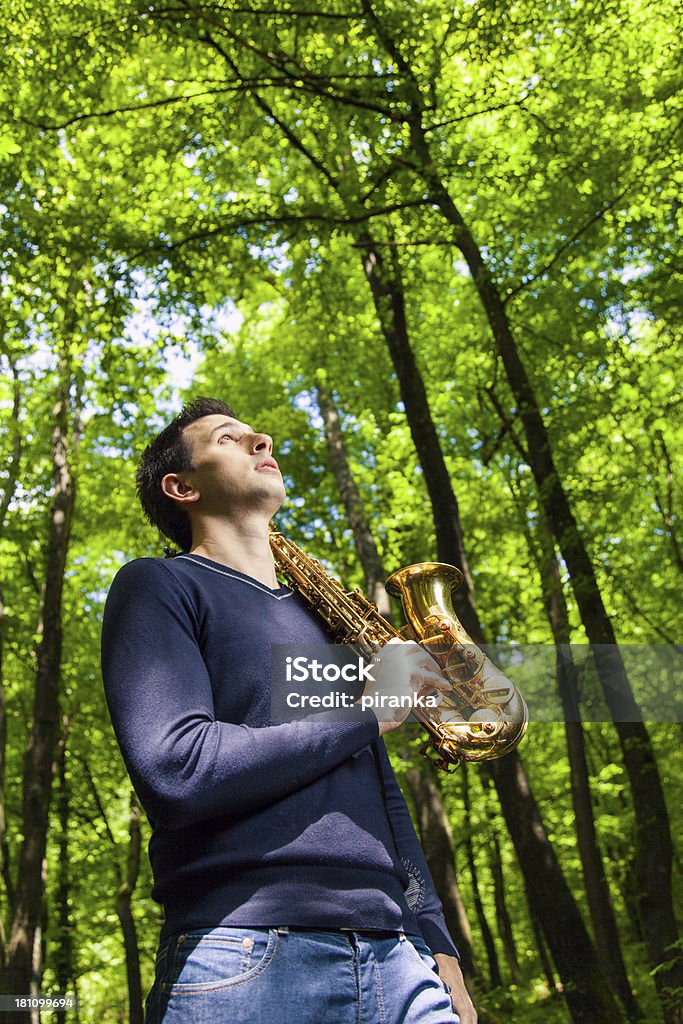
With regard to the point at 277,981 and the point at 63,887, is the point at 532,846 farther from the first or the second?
the point at 63,887

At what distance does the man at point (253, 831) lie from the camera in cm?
172

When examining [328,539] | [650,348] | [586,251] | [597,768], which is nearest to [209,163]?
[586,251]

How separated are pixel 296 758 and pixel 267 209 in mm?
8107

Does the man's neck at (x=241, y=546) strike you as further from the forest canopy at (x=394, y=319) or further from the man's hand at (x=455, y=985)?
the forest canopy at (x=394, y=319)

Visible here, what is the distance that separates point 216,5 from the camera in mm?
7316

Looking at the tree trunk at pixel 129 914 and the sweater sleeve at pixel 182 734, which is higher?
the tree trunk at pixel 129 914

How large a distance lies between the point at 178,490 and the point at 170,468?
0.10 meters

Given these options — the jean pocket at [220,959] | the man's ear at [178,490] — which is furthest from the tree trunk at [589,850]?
the jean pocket at [220,959]

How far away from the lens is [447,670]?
2.62 meters

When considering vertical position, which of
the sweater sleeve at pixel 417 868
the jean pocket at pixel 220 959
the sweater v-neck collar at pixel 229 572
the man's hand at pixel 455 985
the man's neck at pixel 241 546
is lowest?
the man's hand at pixel 455 985

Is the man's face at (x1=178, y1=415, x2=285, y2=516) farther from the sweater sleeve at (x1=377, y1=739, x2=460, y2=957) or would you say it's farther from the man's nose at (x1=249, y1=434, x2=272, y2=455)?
the sweater sleeve at (x1=377, y1=739, x2=460, y2=957)

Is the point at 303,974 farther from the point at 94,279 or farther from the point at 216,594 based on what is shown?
the point at 94,279

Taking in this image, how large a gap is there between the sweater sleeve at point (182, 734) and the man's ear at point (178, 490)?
1.87 feet

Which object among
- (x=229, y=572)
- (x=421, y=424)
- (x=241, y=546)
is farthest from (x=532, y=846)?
(x=229, y=572)
